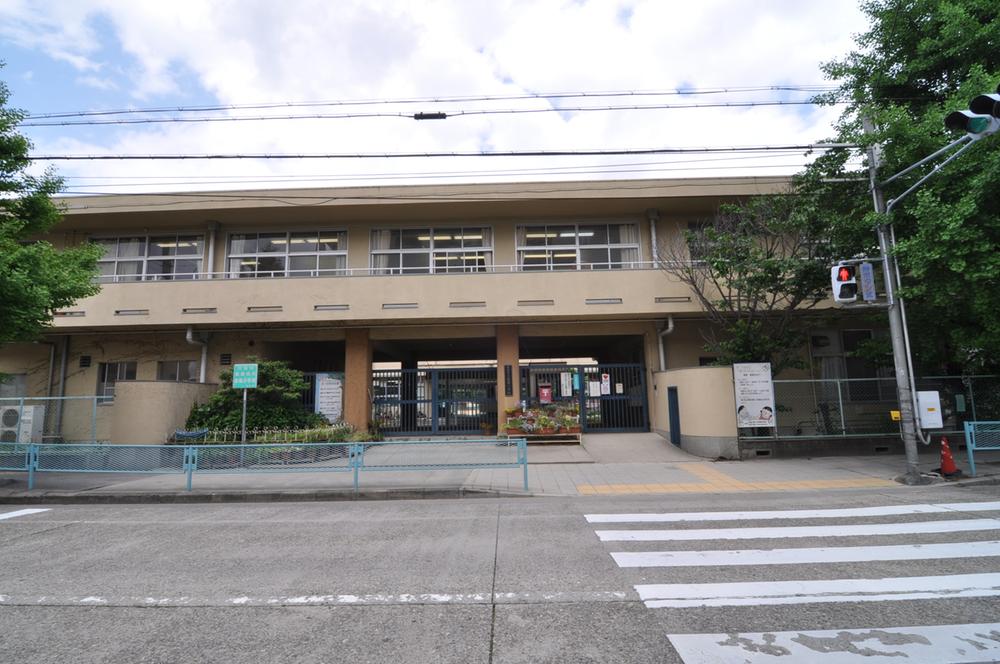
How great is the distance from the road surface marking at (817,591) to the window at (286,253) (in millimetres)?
16928

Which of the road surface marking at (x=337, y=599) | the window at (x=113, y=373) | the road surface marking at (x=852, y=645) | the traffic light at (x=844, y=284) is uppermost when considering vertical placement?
the traffic light at (x=844, y=284)

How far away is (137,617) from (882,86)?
1677cm

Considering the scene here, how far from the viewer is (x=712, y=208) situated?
59.2 ft

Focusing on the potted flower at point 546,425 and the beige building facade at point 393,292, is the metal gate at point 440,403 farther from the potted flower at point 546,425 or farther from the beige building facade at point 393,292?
the potted flower at point 546,425

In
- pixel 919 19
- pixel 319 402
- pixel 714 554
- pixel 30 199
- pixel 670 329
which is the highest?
pixel 919 19

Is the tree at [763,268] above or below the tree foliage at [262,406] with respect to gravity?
above

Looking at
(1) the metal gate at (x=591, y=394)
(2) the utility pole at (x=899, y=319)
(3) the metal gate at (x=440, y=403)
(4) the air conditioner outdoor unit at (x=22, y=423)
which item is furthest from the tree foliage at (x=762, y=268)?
(4) the air conditioner outdoor unit at (x=22, y=423)

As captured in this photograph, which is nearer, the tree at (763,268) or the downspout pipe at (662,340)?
the tree at (763,268)

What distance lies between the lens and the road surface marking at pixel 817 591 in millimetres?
4488

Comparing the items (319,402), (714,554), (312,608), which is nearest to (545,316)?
(319,402)

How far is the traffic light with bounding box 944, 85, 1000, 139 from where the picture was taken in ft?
20.6

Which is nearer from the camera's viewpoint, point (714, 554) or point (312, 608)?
point (312, 608)

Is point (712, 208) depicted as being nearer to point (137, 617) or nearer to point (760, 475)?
point (760, 475)

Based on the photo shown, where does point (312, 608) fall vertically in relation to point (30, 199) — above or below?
below
